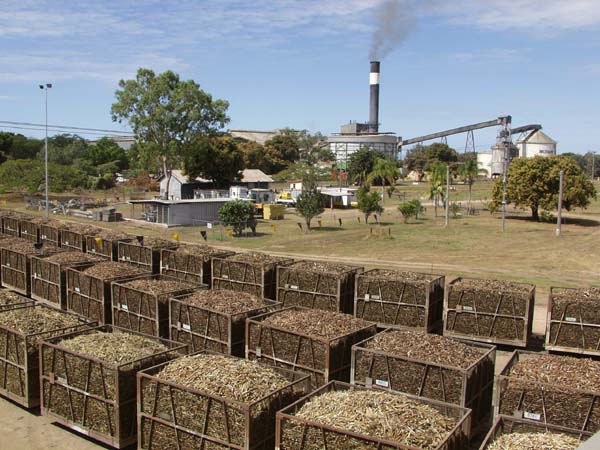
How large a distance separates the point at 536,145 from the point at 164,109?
96771 mm

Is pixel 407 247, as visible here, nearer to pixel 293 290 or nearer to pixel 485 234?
pixel 485 234

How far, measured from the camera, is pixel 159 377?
10219 millimetres

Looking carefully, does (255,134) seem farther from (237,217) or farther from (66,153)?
(237,217)

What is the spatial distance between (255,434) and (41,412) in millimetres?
5443

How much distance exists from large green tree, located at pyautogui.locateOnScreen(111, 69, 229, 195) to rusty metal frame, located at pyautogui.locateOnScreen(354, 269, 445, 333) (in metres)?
54.6

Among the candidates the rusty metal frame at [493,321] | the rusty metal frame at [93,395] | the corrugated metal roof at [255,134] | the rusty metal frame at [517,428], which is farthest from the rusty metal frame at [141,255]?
the corrugated metal roof at [255,134]

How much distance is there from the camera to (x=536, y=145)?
13338 centimetres

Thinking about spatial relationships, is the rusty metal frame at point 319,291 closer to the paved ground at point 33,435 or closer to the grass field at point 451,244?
the paved ground at point 33,435

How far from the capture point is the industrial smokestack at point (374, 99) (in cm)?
13538

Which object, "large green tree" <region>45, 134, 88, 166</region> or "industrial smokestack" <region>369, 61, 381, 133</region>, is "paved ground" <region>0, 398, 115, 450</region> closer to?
"large green tree" <region>45, 134, 88, 166</region>

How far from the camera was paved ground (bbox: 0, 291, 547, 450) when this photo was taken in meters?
11.2

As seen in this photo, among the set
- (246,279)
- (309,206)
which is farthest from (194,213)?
(246,279)

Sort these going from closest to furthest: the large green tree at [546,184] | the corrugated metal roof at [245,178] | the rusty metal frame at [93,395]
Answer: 1. the rusty metal frame at [93,395]
2. the large green tree at [546,184]
3. the corrugated metal roof at [245,178]

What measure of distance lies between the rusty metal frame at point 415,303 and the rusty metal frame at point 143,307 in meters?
4.98
